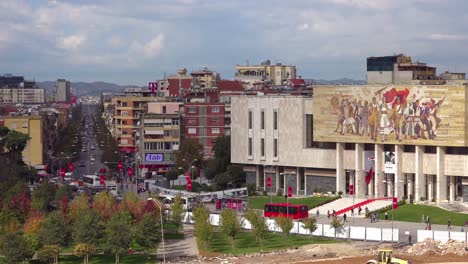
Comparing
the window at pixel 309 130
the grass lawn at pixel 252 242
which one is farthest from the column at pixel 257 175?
the grass lawn at pixel 252 242

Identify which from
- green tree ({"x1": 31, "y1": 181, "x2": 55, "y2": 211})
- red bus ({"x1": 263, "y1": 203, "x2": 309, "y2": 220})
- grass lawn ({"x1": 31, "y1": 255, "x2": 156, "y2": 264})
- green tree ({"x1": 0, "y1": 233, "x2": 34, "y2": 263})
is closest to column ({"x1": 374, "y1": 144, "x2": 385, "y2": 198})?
red bus ({"x1": 263, "y1": 203, "x2": 309, "y2": 220})

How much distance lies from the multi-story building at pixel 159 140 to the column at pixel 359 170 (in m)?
37.0

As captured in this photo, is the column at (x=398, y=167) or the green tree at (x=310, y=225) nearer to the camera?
the green tree at (x=310, y=225)

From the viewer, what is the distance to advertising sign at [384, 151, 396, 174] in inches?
3782

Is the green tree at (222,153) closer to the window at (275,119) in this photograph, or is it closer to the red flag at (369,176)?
the window at (275,119)

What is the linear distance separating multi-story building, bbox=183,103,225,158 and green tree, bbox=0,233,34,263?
213 ft

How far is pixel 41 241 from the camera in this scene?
222 ft

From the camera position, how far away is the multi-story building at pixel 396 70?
113062 millimetres

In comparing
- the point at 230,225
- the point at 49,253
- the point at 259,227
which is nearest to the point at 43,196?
the point at 230,225

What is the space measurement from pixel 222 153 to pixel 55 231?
51.3 m

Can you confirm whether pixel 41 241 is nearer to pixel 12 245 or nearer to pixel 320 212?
pixel 12 245

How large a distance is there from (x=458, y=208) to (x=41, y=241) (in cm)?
3847

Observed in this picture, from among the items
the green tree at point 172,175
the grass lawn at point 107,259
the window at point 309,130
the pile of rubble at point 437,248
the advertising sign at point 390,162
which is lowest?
the grass lawn at point 107,259

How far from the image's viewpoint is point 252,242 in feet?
244
